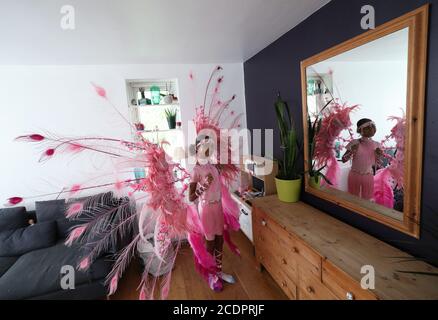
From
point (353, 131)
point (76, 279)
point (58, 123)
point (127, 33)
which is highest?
point (127, 33)

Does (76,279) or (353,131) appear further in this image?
(76,279)

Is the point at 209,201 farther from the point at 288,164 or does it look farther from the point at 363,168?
the point at 363,168

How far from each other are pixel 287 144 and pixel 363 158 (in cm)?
60

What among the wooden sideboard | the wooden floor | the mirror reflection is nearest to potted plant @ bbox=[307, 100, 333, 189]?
the mirror reflection

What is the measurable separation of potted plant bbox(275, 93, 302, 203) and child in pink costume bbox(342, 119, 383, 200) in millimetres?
433

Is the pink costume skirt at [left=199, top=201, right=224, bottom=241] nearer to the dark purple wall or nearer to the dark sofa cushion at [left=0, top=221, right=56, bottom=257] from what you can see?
the dark purple wall

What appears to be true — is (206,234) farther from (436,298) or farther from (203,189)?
(436,298)

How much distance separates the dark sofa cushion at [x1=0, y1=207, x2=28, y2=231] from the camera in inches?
83.9

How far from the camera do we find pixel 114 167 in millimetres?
1055

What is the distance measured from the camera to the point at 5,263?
192 centimetres

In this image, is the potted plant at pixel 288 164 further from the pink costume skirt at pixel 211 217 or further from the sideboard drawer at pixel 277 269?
the pink costume skirt at pixel 211 217
